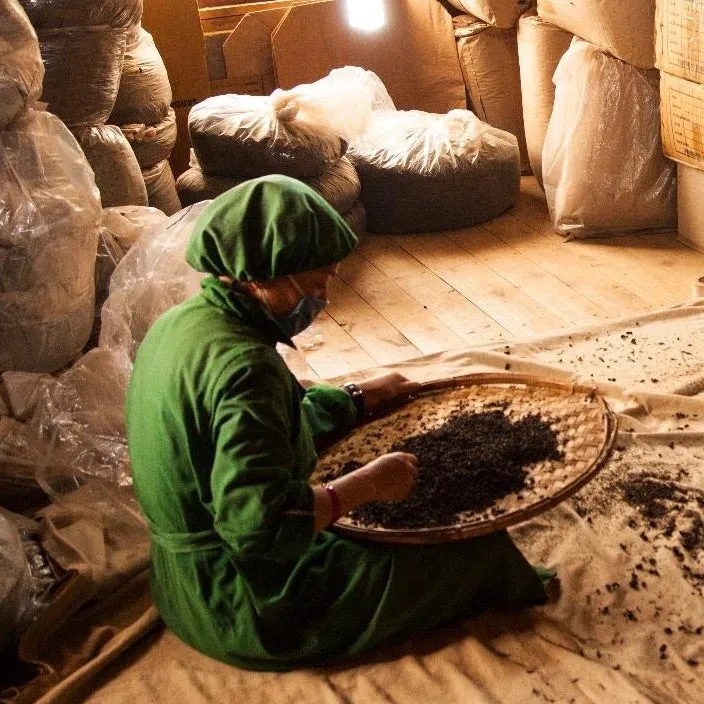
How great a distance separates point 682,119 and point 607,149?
34cm

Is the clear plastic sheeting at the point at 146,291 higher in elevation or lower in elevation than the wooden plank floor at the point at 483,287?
higher

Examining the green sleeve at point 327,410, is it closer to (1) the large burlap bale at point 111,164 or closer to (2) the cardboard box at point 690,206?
(1) the large burlap bale at point 111,164

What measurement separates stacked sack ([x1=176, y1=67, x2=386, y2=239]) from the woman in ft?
6.65

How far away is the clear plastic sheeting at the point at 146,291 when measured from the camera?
264 centimetres

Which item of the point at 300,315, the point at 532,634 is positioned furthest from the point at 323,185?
the point at 532,634

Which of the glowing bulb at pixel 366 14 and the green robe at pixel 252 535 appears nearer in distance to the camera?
the green robe at pixel 252 535

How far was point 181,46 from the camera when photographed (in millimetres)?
4250

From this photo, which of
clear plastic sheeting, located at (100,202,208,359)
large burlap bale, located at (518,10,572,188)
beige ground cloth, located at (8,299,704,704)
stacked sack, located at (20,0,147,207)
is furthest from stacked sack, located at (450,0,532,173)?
beige ground cloth, located at (8,299,704,704)

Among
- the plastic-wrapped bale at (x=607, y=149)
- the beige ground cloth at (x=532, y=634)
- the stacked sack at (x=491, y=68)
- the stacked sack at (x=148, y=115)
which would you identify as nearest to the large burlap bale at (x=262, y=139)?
the stacked sack at (x=148, y=115)

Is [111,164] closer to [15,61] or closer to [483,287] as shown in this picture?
[15,61]

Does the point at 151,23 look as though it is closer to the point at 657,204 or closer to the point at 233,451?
the point at 657,204

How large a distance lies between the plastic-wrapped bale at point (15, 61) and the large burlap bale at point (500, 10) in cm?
230

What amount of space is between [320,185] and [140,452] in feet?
7.16

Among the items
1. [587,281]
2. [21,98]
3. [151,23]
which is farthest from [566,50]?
[21,98]
